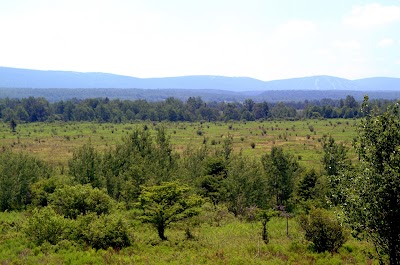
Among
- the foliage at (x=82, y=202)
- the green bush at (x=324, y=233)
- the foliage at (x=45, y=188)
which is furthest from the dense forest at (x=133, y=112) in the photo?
the green bush at (x=324, y=233)

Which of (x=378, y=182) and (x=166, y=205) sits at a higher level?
(x=378, y=182)

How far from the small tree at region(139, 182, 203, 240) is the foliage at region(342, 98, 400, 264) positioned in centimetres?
1445

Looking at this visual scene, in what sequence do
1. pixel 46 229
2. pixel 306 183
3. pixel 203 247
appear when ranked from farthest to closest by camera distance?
pixel 306 183 < pixel 203 247 < pixel 46 229

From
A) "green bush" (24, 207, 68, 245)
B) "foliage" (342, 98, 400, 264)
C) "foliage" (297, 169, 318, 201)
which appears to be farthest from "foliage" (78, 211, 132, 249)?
"foliage" (297, 169, 318, 201)

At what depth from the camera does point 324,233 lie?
79.2 feet

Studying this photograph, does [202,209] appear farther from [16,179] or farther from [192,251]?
[16,179]

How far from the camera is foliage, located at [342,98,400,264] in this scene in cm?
1305

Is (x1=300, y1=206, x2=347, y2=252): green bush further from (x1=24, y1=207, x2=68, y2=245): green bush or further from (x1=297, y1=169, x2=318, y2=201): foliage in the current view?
(x1=24, y1=207, x2=68, y2=245): green bush

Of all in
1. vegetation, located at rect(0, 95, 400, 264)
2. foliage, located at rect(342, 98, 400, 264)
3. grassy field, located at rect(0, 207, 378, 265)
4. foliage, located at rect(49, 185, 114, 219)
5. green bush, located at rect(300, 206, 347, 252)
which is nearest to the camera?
foliage, located at rect(342, 98, 400, 264)

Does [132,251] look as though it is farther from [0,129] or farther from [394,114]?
[0,129]

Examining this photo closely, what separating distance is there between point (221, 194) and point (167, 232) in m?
11.1

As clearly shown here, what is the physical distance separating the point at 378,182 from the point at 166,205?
1636 centimetres

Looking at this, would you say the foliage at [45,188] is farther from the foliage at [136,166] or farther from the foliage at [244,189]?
the foliage at [244,189]

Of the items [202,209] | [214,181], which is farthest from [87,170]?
[202,209]
